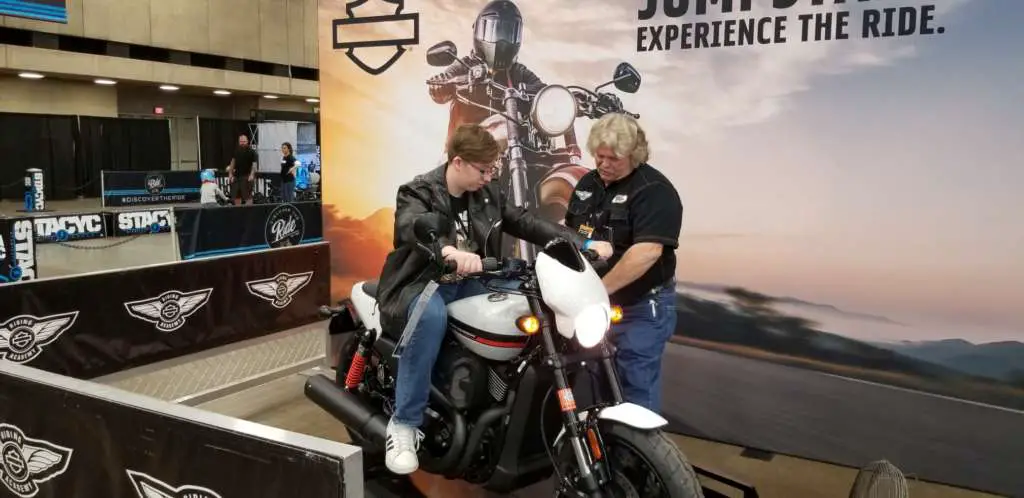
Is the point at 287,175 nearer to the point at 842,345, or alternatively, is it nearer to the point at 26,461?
the point at 842,345

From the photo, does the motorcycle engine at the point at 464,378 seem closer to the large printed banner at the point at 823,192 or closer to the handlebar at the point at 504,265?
the handlebar at the point at 504,265

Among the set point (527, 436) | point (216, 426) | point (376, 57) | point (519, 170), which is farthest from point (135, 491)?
point (376, 57)

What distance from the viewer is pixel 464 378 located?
290 cm

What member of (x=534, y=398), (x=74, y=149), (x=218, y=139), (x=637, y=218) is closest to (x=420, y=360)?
(x=534, y=398)

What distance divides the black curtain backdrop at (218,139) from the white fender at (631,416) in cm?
1934

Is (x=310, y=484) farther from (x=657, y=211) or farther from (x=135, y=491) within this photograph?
(x=657, y=211)

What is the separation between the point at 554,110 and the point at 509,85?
0.35 m

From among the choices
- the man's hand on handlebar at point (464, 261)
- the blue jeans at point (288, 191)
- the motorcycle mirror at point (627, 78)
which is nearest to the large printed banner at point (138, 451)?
the man's hand on handlebar at point (464, 261)

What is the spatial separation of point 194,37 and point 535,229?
56.7 feet

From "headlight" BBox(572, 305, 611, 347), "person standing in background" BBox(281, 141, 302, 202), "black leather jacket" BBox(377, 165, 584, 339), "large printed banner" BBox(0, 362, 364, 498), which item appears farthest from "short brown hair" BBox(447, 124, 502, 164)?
"person standing in background" BBox(281, 141, 302, 202)

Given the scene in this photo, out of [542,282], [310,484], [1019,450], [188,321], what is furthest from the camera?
[188,321]

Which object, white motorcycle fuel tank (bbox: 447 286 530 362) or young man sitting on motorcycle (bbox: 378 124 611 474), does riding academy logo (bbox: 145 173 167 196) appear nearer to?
young man sitting on motorcycle (bbox: 378 124 611 474)

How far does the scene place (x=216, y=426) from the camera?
6.00 ft

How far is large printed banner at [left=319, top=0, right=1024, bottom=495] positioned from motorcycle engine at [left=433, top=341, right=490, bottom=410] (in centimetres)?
184
